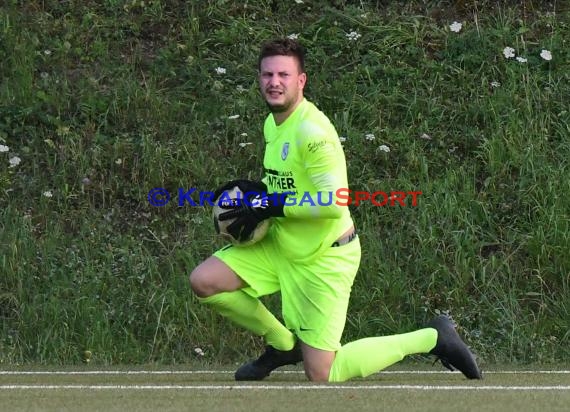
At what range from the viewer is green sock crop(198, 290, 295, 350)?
7273mm

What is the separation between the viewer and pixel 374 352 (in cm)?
713

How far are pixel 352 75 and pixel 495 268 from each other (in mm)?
2715

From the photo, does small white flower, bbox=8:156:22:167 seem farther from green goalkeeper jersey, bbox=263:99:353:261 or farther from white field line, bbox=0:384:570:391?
white field line, bbox=0:384:570:391

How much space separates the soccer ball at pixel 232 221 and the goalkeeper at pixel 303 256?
0.14ft

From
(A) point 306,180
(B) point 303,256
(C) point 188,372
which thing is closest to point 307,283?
(B) point 303,256

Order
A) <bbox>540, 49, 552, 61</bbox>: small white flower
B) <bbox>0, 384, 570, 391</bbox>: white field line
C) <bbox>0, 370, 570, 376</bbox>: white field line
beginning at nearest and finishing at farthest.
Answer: <bbox>0, 384, 570, 391</bbox>: white field line, <bbox>0, 370, 570, 376</bbox>: white field line, <bbox>540, 49, 552, 61</bbox>: small white flower

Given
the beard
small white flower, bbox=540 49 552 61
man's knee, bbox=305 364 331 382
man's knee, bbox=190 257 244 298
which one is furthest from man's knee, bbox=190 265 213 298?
small white flower, bbox=540 49 552 61

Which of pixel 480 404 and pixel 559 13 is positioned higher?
pixel 559 13

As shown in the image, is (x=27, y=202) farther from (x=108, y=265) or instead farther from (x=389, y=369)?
(x=389, y=369)

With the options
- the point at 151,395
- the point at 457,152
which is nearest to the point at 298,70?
the point at 151,395

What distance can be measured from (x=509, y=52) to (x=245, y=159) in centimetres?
264

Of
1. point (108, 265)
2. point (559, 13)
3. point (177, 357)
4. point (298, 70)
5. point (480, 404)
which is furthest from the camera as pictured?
point (559, 13)

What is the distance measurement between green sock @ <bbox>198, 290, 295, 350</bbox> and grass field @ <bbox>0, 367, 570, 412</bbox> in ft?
0.78

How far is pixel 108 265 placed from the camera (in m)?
10.2
